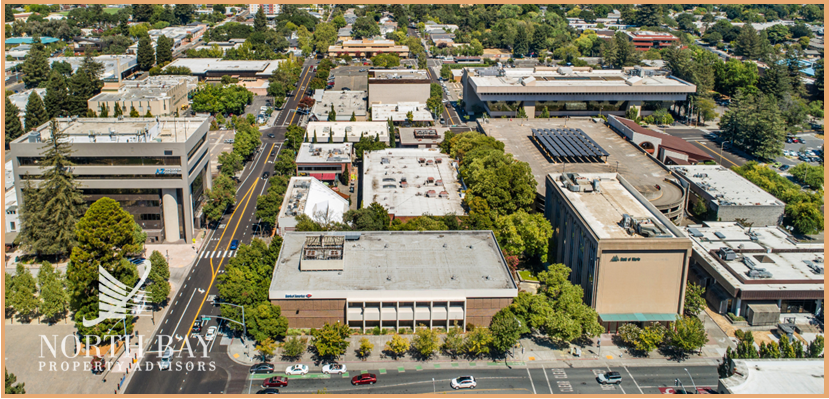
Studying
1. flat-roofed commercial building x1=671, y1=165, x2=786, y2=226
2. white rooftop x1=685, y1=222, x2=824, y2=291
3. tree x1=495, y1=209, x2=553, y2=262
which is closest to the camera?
white rooftop x1=685, y1=222, x2=824, y2=291

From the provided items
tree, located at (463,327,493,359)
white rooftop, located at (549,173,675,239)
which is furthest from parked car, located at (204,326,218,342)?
white rooftop, located at (549,173,675,239)

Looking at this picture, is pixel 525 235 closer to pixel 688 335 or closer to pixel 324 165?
pixel 688 335


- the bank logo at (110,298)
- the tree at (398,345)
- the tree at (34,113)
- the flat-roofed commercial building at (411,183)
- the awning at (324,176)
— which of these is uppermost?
the tree at (34,113)

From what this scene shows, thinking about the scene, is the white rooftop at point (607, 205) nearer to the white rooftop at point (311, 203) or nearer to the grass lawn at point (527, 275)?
the grass lawn at point (527, 275)

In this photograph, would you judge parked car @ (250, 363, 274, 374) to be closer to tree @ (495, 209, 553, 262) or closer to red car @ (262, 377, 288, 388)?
red car @ (262, 377, 288, 388)

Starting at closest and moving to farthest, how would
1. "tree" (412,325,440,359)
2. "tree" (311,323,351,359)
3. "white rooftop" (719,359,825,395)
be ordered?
"white rooftop" (719,359,825,395) < "tree" (311,323,351,359) < "tree" (412,325,440,359)

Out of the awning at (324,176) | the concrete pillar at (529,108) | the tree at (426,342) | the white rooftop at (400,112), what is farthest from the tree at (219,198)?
the concrete pillar at (529,108)

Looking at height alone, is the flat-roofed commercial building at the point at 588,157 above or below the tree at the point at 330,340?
above
